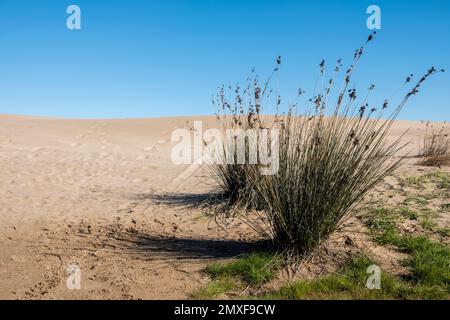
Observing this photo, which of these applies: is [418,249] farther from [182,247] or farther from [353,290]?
[182,247]

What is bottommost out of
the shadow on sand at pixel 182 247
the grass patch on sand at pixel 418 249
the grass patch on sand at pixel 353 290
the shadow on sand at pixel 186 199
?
the grass patch on sand at pixel 353 290

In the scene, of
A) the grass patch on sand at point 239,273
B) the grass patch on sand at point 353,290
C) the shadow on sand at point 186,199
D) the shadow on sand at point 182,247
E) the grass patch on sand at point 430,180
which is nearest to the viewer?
the grass patch on sand at point 353,290

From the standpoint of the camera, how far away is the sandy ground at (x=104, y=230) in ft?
12.3

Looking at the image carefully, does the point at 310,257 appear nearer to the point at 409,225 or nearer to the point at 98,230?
the point at 409,225

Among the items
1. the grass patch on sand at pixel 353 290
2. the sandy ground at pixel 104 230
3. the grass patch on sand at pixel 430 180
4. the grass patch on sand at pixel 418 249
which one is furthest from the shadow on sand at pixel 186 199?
the grass patch on sand at pixel 430 180

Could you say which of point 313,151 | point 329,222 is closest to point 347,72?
point 313,151

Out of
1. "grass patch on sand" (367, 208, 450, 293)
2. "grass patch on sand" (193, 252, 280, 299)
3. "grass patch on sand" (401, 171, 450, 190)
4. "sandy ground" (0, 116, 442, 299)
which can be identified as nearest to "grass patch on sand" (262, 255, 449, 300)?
"grass patch on sand" (367, 208, 450, 293)

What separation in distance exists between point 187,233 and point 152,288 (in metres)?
1.57

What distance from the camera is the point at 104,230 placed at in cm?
533

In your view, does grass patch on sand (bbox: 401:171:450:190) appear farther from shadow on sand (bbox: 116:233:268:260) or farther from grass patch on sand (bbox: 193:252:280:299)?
grass patch on sand (bbox: 193:252:280:299)

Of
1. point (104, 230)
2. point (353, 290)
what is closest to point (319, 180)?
point (353, 290)

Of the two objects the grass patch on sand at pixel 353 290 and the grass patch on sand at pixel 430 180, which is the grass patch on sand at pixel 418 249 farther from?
the grass patch on sand at pixel 430 180

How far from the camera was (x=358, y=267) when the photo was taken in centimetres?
382
